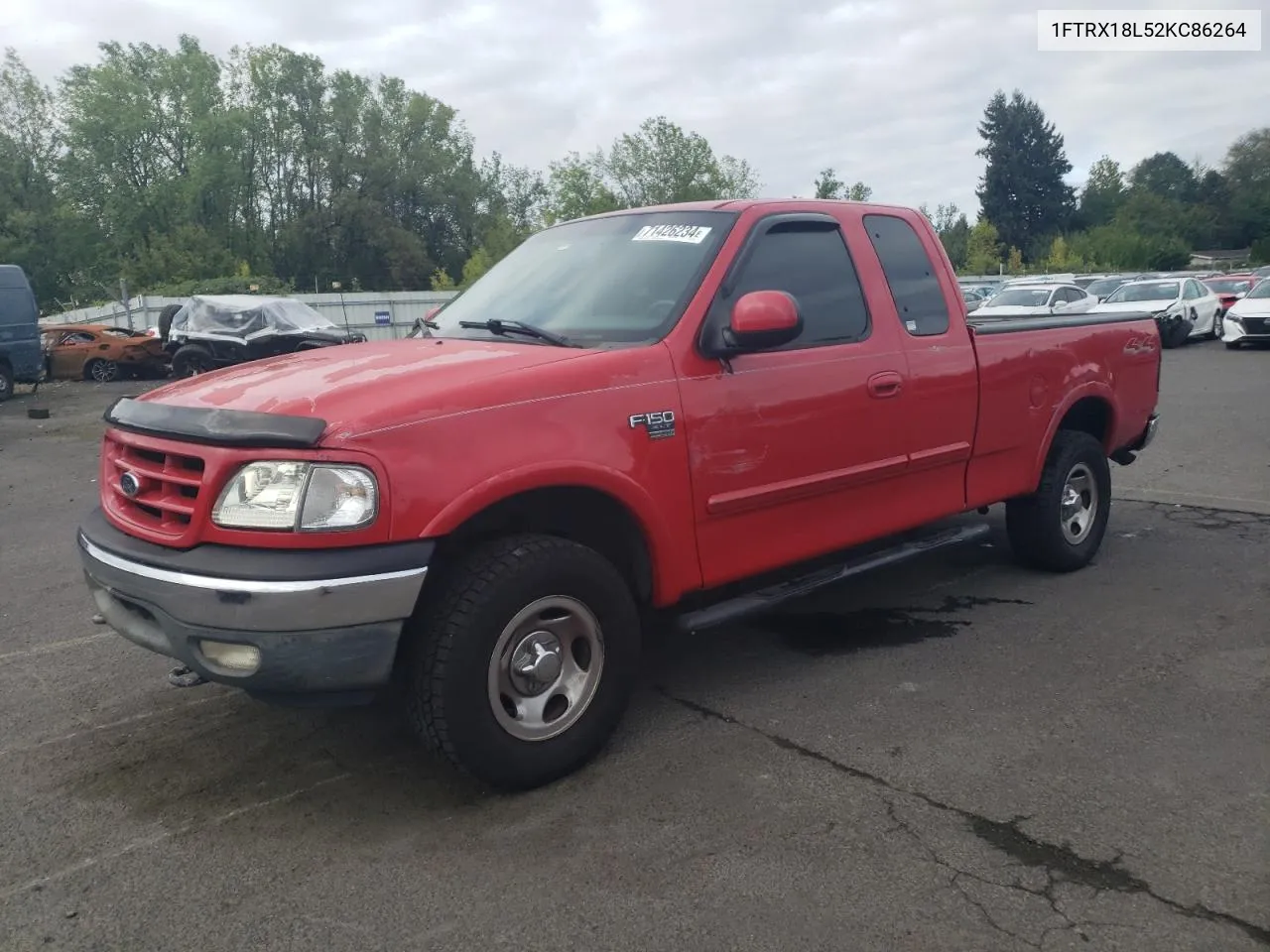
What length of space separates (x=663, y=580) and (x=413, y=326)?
75.8 inches

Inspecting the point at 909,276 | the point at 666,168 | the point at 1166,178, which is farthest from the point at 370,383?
the point at 1166,178

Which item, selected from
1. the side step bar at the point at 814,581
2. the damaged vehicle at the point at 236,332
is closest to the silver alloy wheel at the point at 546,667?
the side step bar at the point at 814,581

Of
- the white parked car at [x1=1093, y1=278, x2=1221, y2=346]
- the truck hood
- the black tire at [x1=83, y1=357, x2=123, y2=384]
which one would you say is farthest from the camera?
the black tire at [x1=83, y1=357, x2=123, y2=384]

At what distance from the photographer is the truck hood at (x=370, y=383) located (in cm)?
323

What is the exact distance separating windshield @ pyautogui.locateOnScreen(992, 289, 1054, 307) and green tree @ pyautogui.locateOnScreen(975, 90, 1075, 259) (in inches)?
2856

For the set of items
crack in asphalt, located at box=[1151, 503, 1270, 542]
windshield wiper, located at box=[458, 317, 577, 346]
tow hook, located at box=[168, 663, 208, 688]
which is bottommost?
crack in asphalt, located at box=[1151, 503, 1270, 542]

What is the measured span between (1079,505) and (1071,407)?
2.04ft

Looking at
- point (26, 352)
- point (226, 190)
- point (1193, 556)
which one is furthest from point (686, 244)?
point (226, 190)

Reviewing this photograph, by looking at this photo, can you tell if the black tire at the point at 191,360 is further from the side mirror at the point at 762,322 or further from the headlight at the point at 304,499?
the headlight at the point at 304,499

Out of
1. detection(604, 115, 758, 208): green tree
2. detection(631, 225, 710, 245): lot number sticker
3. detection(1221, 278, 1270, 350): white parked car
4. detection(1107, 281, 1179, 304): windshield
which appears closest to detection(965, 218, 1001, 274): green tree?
detection(604, 115, 758, 208): green tree

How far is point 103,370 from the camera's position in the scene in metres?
25.3

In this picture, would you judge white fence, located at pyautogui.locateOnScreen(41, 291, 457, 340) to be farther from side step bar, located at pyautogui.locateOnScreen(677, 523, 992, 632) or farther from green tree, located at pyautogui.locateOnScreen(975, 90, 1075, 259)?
green tree, located at pyautogui.locateOnScreen(975, 90, 1075, 259)

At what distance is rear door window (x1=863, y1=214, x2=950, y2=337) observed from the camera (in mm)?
4898

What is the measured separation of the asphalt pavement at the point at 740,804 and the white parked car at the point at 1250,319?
19176 millimetres
